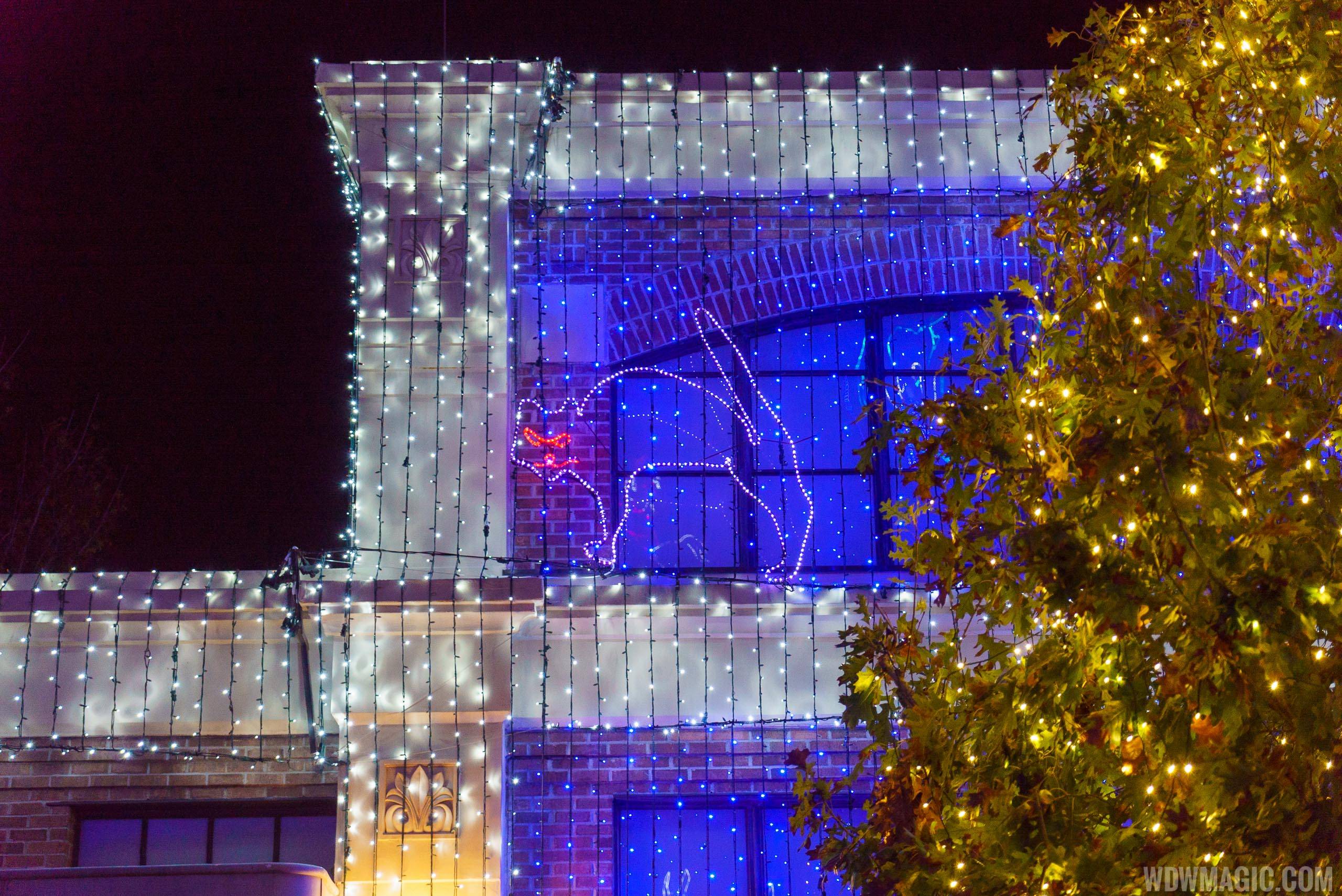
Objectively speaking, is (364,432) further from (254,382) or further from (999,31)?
(254,382)

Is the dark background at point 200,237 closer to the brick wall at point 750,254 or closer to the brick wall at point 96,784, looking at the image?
the brick wall at point 750,254

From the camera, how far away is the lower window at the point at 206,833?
238 inches

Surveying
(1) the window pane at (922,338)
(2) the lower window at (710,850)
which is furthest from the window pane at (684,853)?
(1) the window pane at (922,338)

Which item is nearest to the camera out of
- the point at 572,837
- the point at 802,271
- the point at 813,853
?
the point at 813,853

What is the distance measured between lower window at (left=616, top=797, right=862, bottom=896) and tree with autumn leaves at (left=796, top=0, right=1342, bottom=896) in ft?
9.30

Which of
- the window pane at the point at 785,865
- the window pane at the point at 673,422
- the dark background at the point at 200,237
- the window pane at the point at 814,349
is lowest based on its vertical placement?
the window pane at the point at 785,865

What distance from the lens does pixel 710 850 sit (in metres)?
6.06

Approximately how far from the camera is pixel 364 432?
6242 millimetres

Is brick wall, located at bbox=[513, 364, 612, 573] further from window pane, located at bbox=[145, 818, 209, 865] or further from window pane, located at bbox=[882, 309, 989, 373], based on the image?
window pane, located at bbox=[145, 818, 209, 865]

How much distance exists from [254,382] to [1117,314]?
458 inches

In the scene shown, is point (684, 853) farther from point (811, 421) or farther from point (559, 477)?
point (811, 421)

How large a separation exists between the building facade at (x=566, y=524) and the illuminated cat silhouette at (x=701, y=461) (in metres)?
0.02

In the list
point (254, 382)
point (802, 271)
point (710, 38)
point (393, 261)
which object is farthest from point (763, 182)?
point (254, 382)

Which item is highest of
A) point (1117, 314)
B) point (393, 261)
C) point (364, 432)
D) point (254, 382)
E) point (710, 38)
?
point (710, 38)
